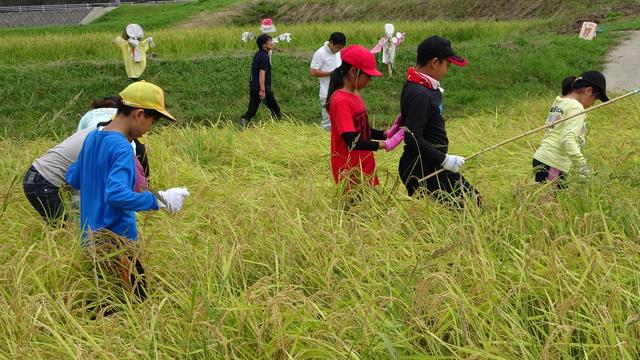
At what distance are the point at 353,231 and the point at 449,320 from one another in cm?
99

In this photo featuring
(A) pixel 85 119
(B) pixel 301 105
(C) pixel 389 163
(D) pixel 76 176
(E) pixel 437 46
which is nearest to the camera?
(D) pixel 76 176

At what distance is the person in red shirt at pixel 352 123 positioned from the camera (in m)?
3.93

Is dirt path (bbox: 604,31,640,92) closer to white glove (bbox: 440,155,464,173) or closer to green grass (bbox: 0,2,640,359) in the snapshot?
green grass (bbox: 0,2,640,359)

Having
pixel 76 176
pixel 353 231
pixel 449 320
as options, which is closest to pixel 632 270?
pixel 449 320

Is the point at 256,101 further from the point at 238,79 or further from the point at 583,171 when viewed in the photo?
the point at 583,171

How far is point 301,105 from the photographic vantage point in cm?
1110

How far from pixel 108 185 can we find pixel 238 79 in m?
9.08

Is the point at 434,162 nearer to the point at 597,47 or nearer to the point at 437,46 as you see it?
the point at 437,46

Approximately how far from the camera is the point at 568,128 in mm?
4340

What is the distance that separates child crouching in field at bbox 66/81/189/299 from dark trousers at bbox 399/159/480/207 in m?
1.42

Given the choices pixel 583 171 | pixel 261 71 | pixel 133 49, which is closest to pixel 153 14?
pixel 133 49

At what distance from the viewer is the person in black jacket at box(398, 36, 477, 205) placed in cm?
383

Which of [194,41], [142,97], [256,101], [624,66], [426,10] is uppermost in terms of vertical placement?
[142,97]

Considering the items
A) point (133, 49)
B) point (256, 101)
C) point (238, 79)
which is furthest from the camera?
point (238, 79)
